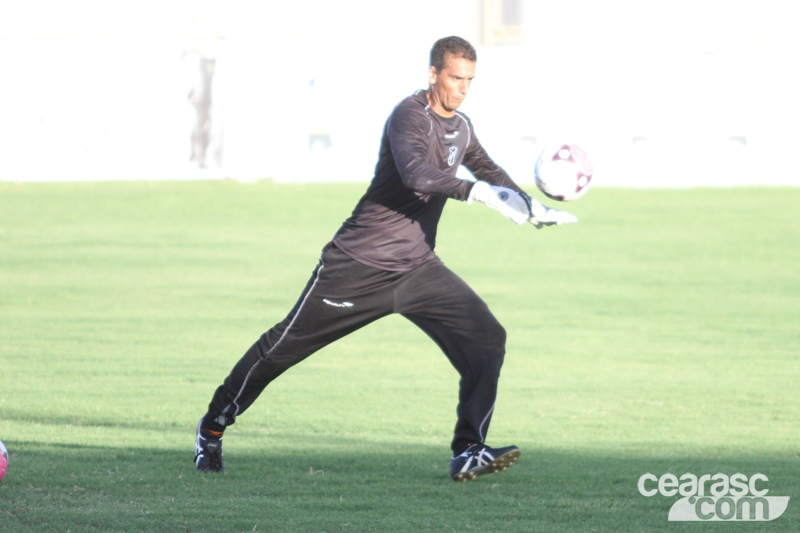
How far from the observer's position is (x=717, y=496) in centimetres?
541

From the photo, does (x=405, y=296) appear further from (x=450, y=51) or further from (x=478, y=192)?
(x=450, y=51)

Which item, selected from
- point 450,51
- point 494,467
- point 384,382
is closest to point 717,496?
point 494,467

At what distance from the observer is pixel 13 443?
6.43 metres

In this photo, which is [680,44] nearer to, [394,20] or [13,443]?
[394,20]

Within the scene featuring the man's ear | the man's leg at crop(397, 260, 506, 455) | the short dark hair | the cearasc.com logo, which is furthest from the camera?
the man's leg at crop(397, 260, 506, 455)

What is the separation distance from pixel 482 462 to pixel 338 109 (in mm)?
19283

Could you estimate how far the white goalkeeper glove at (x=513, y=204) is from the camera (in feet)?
17.0

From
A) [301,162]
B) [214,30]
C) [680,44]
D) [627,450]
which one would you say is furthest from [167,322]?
[680,44]

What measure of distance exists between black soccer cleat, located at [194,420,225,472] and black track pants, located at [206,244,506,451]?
0.29 feet

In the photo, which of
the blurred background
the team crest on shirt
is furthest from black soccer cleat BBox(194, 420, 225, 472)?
the blurred background

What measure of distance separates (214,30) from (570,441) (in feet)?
80.5

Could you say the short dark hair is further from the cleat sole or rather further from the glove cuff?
the cleat sole

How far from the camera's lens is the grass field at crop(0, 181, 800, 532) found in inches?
208

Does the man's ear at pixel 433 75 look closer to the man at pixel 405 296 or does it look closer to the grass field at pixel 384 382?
the man at pixel 405 296
